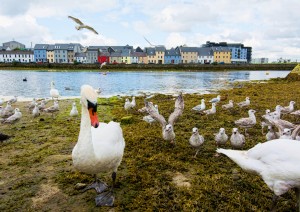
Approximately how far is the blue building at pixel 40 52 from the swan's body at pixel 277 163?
161 metres

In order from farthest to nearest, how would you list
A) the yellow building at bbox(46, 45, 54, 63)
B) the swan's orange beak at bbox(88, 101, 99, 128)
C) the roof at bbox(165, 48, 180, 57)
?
1. the yellow building at bbox(46, 45, 54, 63)
2. the roof at bbox(165, 48, 180, 57)
3. the swan's orange beak at bbox(88, 101, 99, 128)

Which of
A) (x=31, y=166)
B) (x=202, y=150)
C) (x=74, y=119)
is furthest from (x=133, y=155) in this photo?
(x=74, y=119)

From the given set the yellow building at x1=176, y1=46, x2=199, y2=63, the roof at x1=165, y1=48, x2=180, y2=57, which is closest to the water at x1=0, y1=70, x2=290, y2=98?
the roof at x1=165, y1=48, x2=180, y2=57

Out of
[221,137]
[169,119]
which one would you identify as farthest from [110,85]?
[221,137]

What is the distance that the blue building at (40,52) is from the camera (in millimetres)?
151125

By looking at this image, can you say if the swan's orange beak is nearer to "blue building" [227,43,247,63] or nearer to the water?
the water

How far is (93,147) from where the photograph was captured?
5949 mm

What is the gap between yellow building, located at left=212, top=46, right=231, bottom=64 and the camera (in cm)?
15288

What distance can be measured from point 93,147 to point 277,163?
3830mm

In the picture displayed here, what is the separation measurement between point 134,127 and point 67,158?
4.57m

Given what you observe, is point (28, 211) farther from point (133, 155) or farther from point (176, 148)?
point (176, 148)

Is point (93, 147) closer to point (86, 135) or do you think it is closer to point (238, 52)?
point (86, 135)

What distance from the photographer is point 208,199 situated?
6117 mm

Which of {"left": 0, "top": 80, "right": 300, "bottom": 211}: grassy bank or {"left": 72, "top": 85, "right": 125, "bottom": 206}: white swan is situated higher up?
{"left": 72, "top": 85, "right": 125, "bottom": 206}: white swan
